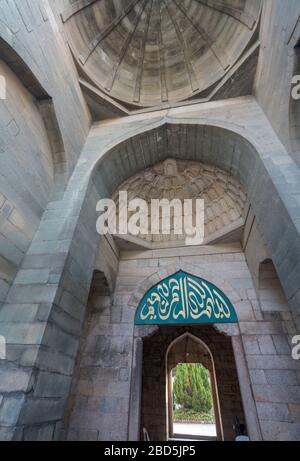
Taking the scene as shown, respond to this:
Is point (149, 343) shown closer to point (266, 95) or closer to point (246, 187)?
point (246, 187)

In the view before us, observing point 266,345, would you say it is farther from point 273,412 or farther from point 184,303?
point 184,303

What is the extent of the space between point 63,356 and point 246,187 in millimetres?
4231

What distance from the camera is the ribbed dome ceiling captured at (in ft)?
15.8

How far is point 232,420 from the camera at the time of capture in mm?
5797

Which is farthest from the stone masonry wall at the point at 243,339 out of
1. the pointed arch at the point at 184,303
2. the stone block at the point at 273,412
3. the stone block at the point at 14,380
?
the stone block at the point at 14,380

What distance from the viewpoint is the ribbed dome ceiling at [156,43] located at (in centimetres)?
480

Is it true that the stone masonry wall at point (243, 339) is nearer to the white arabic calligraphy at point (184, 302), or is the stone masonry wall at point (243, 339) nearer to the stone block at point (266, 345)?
the stone block at point (266, 345)

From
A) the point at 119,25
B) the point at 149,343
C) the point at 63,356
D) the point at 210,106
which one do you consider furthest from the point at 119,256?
the point at 119,25

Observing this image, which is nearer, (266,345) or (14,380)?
(14,380)

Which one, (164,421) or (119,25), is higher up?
(119,25)

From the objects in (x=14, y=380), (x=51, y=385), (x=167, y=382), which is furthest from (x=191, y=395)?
(x=14, y=380)

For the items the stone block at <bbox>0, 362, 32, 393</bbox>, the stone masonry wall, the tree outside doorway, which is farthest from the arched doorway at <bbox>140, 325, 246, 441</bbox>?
the tree outside doorway

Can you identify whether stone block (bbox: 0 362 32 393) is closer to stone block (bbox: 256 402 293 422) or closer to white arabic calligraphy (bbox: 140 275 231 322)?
white arabic calligraphy (bbox: 140 275 231 322)

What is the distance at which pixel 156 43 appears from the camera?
6.10 m
